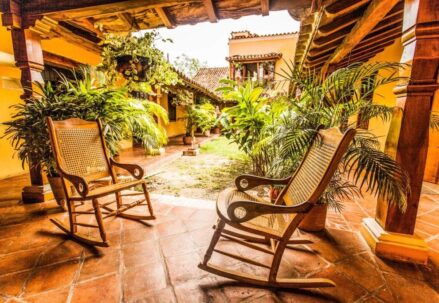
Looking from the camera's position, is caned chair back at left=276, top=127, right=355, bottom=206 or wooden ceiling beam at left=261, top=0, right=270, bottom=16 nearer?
caned chair back at left=276, top=127, right=355, bottom=206

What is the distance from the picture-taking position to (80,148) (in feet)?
7.38

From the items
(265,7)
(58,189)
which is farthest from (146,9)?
(58,189)

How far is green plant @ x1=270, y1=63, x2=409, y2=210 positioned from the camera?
1.52 metres

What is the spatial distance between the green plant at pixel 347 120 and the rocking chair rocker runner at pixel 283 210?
238 mm

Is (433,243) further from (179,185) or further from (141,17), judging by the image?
(141,17)

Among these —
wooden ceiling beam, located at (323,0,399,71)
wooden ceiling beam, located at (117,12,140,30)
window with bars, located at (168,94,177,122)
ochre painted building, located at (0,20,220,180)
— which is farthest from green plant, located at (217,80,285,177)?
window with bars, located at (168,94,177,122)

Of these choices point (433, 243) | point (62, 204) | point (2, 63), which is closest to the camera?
point (433, 243)

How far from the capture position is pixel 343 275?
1.57 m

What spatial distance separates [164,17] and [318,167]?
8.36 feet

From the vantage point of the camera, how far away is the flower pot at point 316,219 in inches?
82.4

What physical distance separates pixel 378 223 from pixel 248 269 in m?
1.25

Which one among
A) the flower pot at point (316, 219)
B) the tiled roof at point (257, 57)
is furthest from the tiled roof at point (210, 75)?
the flower pot at point (316, 219)

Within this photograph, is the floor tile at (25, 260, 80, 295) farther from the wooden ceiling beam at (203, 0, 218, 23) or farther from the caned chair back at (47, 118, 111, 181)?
the wooden ceiling beam at (203, 0, 218, 23)

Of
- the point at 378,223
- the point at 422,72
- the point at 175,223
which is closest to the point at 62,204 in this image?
the point at 175,223
